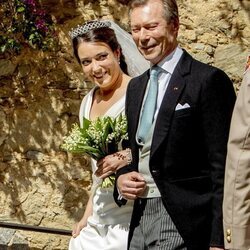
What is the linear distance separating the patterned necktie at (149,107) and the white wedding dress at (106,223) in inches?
23.8

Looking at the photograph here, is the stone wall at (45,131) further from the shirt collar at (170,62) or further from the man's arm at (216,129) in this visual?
the man's arm at (216,129)

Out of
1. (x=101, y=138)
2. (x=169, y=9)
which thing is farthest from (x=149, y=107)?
(x=101, y=138)

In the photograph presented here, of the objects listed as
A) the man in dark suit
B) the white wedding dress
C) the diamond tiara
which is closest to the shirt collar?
the man in dark suit

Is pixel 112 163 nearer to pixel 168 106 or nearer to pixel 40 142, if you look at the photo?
pixel 168 106

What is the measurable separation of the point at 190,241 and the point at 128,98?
714 millimetres

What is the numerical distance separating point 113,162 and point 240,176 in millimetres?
1152

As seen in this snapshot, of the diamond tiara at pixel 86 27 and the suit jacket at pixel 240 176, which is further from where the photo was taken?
the diamond tiara at pixel 86 27

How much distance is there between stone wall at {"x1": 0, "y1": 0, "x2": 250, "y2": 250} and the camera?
5602 mm

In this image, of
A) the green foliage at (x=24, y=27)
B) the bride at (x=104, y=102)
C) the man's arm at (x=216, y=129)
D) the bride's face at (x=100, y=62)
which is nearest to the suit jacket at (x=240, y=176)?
the man's arm at (x=216, y=129)

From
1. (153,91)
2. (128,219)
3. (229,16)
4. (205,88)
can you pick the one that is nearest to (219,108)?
(205,88)

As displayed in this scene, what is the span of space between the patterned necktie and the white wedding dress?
60 cm

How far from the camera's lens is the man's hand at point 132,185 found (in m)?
2.89

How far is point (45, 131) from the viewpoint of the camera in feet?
18.7

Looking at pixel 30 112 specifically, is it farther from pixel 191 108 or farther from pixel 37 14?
pixel 191 108
